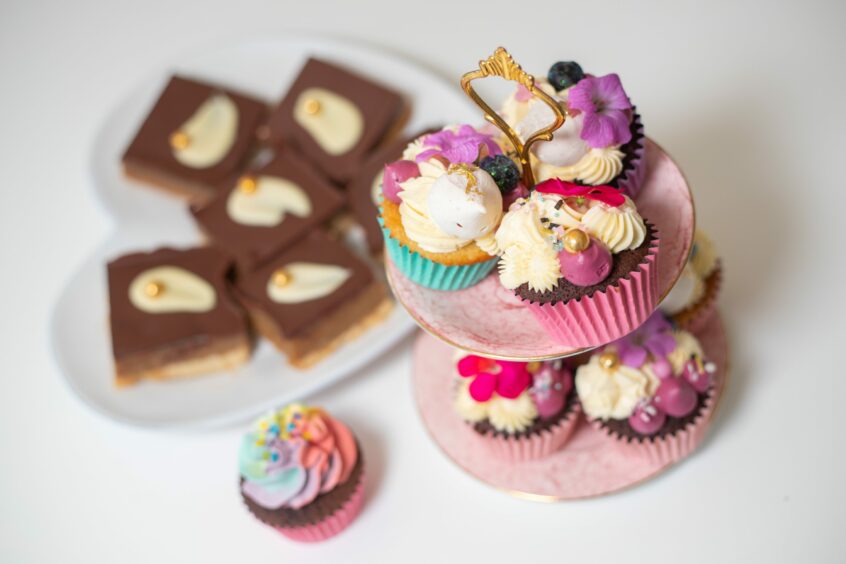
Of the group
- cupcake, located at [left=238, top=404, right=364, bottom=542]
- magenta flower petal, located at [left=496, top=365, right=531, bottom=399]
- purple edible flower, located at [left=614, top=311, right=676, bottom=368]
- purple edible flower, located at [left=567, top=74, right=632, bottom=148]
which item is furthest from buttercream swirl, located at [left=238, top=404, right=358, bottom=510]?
purple edible flower, located at [left=567, top=74, right=632, bottom=148]

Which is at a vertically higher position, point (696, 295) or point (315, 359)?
point (696, 295)

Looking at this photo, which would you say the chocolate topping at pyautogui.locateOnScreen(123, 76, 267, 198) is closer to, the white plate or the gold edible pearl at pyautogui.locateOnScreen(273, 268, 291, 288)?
the white plate

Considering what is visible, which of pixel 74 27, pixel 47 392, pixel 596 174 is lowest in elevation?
pixel 47 392

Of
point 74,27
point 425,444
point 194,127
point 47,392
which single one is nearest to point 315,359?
point 425,444

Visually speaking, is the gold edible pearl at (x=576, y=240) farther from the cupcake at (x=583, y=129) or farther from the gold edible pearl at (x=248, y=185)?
the gold edible pearl at (x=248, y=185)

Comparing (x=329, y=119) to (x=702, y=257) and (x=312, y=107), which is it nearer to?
(x=312, y=107)

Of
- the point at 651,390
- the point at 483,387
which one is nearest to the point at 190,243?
the point at 483,387

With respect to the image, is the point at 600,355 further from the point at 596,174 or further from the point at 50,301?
the point at 50,301
